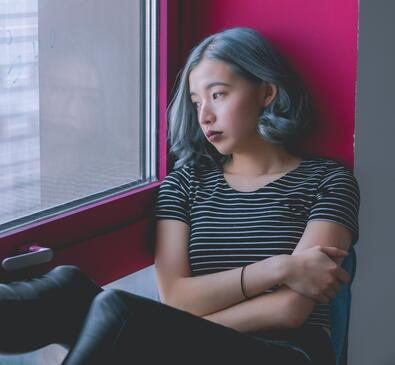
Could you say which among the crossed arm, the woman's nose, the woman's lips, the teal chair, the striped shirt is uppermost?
the woman's nose

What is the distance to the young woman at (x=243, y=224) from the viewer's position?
1469 mm

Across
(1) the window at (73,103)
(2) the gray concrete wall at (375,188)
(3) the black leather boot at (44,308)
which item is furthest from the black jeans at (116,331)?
(2) the gray concrete wall at (375,188)

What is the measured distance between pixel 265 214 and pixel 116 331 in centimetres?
47

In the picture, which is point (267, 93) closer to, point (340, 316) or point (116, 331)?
point (340, 316)

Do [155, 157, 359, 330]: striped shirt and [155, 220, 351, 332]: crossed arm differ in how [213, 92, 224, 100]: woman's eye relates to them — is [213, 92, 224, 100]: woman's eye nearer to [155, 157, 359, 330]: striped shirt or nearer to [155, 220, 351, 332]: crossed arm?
[155, 157, 359, 330]: striped shirt

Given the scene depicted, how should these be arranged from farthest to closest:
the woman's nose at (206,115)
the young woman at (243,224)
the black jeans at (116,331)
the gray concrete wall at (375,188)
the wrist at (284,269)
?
the gray concrete wall at (375,188) < the woman's nose at (206,115) < the wrist at (284,269) < the young woman at (243,224) < the black jeans at (116,331)

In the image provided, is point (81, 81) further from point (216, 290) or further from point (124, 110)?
point (216, 290)

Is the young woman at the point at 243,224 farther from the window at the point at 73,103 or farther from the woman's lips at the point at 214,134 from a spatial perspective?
the window at the point at 73,103

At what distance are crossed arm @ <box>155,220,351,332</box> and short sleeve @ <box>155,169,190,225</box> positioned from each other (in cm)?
13

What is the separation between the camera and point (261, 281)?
5.30 feet

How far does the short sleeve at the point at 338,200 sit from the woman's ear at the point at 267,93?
0.19 metres

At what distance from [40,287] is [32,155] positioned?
0.30 m

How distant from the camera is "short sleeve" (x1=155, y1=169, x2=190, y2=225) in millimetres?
1769

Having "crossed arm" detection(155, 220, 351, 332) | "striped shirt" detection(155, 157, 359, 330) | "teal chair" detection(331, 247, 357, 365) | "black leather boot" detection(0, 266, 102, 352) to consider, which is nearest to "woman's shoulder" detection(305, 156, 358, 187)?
"striped shirt" detection(155, 157, 359, 330)
